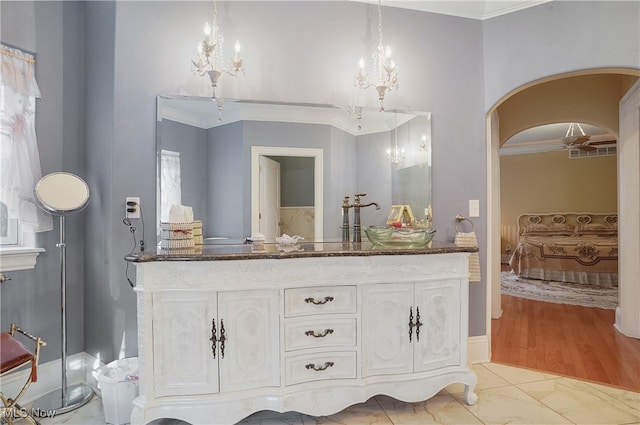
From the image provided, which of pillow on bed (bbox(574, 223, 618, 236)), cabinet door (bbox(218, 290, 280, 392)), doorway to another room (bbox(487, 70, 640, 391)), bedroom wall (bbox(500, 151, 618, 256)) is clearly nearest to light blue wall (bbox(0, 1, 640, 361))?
doorway to another room (bbox(487, 70, 640, 391))

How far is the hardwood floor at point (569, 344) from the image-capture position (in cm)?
264

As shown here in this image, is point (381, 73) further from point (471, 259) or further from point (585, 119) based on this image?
point (585, 119)

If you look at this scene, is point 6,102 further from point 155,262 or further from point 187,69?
point 155,262

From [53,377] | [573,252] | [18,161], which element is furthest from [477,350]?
[573,252]

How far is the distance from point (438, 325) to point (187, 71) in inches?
90.0

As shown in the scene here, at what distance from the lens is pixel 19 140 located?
7.15ft

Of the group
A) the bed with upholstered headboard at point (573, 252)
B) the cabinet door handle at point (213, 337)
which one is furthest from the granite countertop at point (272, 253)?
the bed with upholstered headboard at point (573, 252)

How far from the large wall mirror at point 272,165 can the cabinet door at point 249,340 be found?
633 millimetres

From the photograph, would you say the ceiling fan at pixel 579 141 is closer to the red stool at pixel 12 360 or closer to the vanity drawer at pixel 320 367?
the vanity drawer at pixel 320 367

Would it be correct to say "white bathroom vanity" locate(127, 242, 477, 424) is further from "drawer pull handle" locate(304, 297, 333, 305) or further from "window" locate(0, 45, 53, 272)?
"window" locate(0, 45, 53, 272)

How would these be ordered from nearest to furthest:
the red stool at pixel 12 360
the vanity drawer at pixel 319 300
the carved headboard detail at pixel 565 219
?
the red stool at pixel 12 360
the vanity drawer at pixel 319 300
the carved headboard detail at pixel 565 219

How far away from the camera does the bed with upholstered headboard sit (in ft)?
18.7

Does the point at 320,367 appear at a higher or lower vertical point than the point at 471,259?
lower

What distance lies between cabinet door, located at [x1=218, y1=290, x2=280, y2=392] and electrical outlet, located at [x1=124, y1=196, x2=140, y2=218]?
3.01 ft
